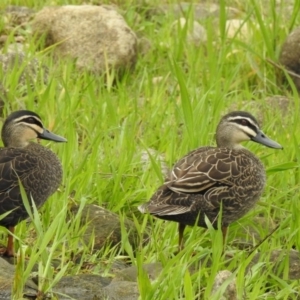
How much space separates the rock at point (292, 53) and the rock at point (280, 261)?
3.73 metres

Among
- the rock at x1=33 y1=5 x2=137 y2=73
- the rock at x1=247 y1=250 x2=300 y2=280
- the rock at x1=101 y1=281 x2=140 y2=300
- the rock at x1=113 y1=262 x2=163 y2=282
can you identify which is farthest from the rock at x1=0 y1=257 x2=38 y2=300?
the rock at x1=33 y1=5 x2=137 y2=73

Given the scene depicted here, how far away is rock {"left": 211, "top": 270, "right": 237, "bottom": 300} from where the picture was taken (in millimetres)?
5078

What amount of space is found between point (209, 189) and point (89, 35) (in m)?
3.67

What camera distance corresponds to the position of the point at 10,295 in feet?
16.7

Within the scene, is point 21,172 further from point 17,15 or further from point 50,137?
point 17,15

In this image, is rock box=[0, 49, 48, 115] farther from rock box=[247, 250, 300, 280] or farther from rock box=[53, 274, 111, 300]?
rock box=[53, 274, 111, 300]

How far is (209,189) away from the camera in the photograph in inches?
248

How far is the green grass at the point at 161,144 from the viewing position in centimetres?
558

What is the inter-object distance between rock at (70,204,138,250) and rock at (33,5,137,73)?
2937mm

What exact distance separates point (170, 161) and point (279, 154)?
2.90 feet

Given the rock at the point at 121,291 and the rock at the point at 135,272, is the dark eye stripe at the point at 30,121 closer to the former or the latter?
the rock at the point at 135,272

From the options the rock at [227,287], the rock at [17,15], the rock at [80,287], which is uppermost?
the rock at [227,287]

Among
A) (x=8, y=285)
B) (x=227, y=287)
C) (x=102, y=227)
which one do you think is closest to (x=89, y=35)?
(x=102, y=227)

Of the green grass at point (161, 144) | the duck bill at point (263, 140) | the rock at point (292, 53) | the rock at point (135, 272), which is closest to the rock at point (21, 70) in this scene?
the green grass at point (161, 144)
